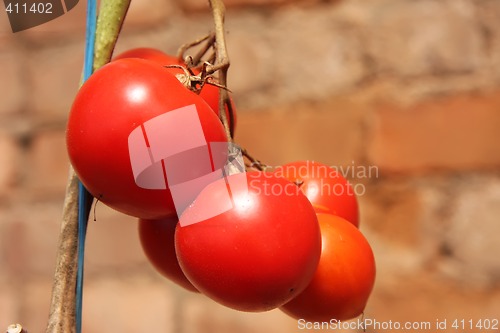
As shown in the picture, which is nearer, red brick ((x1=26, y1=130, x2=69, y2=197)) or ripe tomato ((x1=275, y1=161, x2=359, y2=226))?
ripe tomato ((x1=275, y1=161, x2=359, y2=226))

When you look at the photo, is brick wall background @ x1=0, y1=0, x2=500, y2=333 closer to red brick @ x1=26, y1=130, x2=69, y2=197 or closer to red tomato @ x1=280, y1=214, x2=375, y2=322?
red brick @ x1=26, y1=130, x2=69, y2=197

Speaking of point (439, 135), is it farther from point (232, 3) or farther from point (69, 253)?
point (69, 253)

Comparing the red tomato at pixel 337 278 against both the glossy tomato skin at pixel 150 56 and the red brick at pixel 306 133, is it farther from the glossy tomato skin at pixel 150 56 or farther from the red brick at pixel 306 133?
the red brick at pixel 306 133

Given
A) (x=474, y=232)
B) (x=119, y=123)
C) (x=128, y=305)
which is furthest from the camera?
(x=128, y=305)

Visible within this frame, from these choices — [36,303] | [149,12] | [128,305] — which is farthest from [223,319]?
[149,12]

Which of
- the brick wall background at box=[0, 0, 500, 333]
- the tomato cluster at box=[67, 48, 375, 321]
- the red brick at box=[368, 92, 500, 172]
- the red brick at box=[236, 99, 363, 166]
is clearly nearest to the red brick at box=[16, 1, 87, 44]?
the brick wall background at box=[0, 0, 500, 333]

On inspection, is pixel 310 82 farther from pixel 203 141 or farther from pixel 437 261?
pixel 203 141
